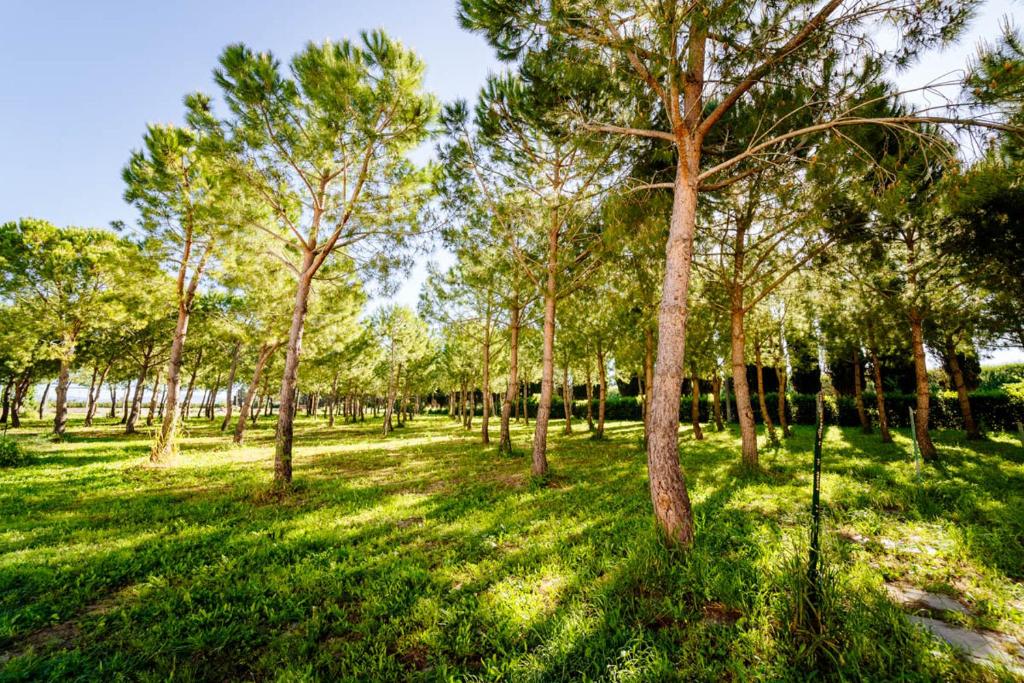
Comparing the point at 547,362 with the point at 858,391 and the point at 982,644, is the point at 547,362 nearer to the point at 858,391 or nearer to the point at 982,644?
the point at 982,644

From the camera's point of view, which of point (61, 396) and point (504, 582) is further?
point (61, 396)

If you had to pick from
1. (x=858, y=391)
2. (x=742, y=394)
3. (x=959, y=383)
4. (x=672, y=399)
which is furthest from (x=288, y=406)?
(x=858, y=391)

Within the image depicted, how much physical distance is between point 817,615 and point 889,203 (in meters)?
5.07

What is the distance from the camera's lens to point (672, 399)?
4.45 metres

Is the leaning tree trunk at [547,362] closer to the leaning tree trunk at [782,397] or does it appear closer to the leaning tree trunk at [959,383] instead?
the leaning tree trunk at [782,397]

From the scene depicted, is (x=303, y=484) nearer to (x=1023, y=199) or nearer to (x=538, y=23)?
(x=538, y=23)

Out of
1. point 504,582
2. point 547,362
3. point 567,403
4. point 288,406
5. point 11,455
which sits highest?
point 547,362

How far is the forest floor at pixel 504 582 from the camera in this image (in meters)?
2.81

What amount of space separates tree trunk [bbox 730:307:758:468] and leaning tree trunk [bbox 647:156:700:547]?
668cm

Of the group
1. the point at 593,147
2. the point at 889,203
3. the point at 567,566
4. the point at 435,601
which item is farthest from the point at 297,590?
the point at 889,203

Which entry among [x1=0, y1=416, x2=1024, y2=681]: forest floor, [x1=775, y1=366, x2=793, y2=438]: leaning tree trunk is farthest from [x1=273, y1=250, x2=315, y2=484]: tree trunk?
[x1=775, y1=366, x2=793, y2=438]: leaning tree trunk

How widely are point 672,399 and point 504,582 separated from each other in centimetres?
283

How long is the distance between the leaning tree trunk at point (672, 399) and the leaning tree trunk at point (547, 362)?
4.73 metres

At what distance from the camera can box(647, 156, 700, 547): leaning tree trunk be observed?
4.34 meters
